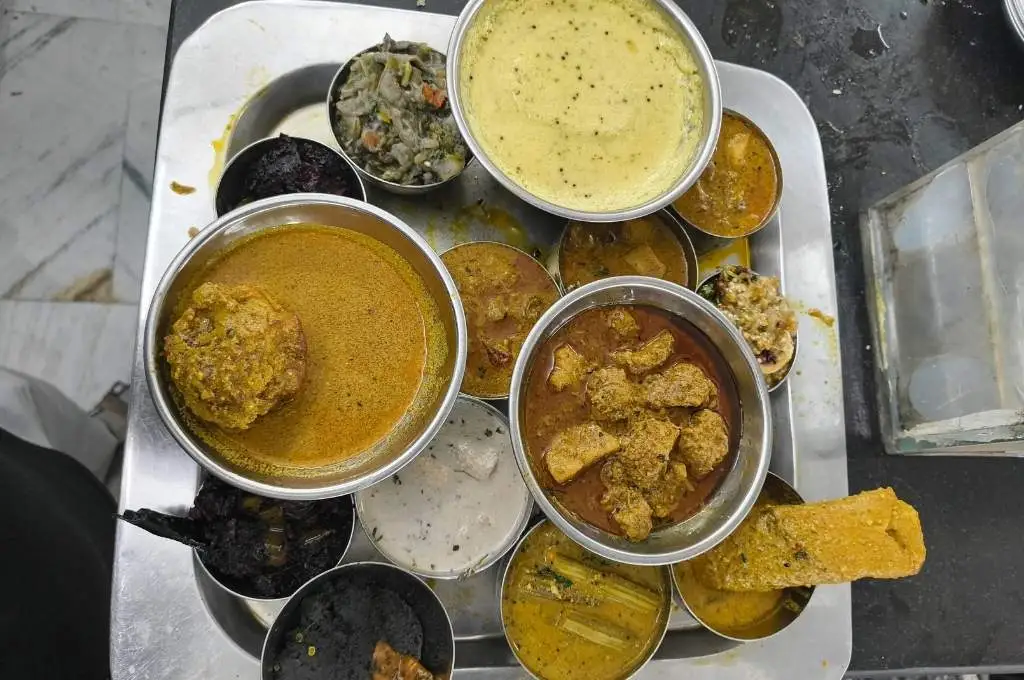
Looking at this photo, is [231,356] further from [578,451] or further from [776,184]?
[776,184]

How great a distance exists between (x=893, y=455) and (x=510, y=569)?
191 centimetres

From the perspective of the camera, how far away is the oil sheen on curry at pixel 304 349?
2.02 m

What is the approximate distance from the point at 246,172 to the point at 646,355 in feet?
5.29

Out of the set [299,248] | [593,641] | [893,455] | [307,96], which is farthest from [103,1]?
[893,455]

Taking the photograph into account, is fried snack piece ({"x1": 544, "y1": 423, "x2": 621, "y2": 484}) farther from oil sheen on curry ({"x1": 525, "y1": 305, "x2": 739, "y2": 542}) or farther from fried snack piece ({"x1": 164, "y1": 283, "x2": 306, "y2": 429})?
fried snack piece ({"x1": 164, "y1": 283, "x2": 306, "y2": 429})

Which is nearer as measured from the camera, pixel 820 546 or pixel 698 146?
pixel 820 546

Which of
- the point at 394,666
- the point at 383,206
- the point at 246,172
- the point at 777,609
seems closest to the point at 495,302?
the point at 383,206

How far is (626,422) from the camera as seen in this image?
7.18ft

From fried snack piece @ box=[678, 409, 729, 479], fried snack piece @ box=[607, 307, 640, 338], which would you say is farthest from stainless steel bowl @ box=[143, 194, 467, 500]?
fried snack piece @ box=[678, 409, 729, 479]

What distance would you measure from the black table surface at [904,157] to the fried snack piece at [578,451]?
1.66 m

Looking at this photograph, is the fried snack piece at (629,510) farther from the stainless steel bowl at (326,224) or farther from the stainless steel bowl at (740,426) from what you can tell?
the stainless steel bowl at (326,224)

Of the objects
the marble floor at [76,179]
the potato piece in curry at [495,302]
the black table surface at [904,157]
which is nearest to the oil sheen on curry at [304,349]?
the potato piece in curry at [495,302]

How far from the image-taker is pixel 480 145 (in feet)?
7.67

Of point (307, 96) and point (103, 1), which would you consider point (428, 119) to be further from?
point (103, 1)
